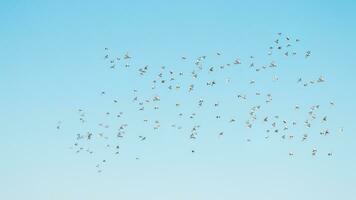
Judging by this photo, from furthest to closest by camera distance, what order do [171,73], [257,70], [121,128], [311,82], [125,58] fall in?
[121,128] < [125,58] < [171,73] < [257,70] < [311,82]

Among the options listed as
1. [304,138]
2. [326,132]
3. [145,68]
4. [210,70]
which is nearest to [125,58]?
[145,68]

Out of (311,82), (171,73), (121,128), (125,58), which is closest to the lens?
(311,82)

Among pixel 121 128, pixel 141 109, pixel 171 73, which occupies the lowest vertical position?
pixel 121 128

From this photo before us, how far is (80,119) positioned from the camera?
3123cm

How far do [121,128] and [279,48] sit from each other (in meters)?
25.9

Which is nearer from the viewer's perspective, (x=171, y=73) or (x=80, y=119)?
(x=171, y=73)

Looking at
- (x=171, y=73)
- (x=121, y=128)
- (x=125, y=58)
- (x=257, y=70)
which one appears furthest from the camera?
(x=121, y=128)

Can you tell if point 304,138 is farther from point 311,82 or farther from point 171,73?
point 171,73

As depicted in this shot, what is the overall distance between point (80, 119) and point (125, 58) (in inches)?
457

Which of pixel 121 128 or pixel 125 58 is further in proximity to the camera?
pixel 121 128

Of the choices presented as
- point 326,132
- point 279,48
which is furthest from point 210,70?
point 326,132

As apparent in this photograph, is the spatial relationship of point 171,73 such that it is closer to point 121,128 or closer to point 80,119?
point 121,128

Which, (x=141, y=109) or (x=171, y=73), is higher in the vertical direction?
(x=171, y=73)

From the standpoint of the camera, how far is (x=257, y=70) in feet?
88.7
